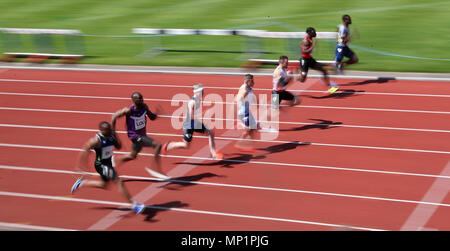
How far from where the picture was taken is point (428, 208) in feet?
32.0

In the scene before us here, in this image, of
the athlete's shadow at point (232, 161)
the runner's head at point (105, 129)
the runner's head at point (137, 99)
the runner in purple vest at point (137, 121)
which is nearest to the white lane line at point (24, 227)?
the runner's head at point (105, 129)

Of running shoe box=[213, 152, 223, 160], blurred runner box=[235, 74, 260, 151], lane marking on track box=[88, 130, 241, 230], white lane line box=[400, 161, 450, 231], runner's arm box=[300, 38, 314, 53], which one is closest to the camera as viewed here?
white lane line box=[400, 161, 450, 231]

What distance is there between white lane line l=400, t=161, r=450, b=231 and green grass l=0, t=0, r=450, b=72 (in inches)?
300

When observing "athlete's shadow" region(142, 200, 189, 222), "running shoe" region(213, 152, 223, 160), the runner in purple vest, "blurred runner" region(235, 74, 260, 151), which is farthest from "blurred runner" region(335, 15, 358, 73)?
"athlete's shadow" region(142, 200, 189, 222)

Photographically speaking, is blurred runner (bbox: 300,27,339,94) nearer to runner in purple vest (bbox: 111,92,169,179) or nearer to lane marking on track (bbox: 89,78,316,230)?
lane marking on track (bbox: 89,78,316,230)

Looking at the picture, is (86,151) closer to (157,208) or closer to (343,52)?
(157,208)

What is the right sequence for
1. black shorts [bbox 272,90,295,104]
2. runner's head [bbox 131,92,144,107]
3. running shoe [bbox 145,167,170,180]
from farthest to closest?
black shorts [bbox 272,90,295,104], running shoe [bbox 145,167,170,180], runner's head [bbox 131,92,144,107]

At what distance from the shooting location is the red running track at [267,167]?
9.80 meters

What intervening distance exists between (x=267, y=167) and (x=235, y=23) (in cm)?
1237

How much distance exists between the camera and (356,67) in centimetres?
1812

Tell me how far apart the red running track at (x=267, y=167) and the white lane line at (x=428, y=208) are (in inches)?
1.3

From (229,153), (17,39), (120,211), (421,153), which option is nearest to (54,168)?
(120,211)

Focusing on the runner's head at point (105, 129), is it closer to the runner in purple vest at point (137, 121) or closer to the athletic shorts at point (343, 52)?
the runner in purple vest at point (137, 121)

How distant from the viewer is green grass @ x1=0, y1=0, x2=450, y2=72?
19.5 meters
